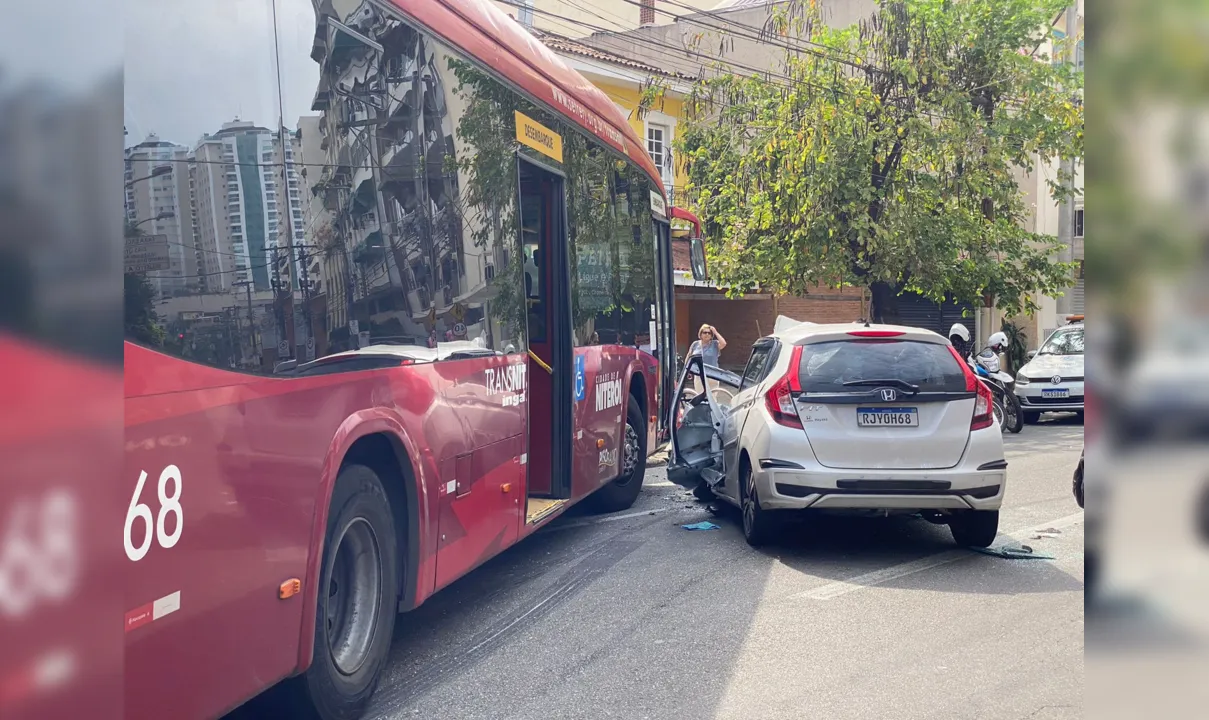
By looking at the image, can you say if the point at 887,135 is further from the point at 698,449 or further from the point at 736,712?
the point at 736,712

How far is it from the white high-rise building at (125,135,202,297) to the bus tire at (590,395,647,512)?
7000 millimetres

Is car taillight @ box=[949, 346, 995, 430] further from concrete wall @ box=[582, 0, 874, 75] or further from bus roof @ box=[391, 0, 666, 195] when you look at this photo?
concrete wall @ box=[582, 0, 874, 75]

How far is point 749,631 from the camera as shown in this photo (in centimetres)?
616

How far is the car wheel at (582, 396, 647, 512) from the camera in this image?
34.2 ft

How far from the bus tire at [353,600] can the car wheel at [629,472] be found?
5.24 m

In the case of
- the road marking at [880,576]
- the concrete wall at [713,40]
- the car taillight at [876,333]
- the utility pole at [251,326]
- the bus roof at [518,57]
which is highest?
the concrete wall at [713,40]

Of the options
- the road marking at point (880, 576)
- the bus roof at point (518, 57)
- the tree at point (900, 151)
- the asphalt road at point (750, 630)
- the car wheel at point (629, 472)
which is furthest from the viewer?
the tree at point (900, 151)

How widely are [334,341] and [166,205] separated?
45.6 inches

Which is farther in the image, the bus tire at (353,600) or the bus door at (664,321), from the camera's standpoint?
the bus door at (664,321)

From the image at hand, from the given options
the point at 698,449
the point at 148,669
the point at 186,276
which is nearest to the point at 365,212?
the point at 186,276

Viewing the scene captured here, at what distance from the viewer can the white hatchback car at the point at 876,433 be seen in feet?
25.0

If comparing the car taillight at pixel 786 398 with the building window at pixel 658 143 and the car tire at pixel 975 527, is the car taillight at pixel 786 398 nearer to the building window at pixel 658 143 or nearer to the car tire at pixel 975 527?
the car tire at pixel 975 527

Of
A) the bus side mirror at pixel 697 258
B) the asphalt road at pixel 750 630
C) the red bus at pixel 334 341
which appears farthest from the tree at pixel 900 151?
the red bus at pixel 334 341

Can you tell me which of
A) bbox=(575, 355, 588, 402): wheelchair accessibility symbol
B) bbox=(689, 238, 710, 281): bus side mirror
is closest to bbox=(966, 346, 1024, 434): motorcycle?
bbox=(689, 238, 710, 281): bus side mirror
